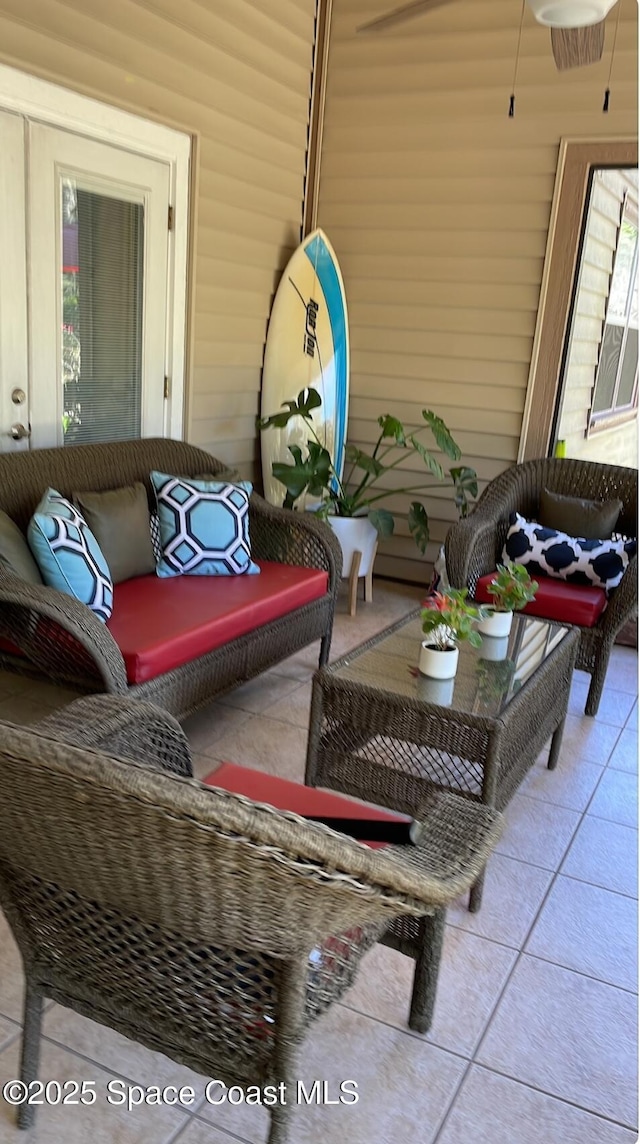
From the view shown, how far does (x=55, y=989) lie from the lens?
1396 mm

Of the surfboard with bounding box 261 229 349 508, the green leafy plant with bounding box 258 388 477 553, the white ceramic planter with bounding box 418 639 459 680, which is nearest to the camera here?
the white ceramic planter with bounding box 418 639 459 680

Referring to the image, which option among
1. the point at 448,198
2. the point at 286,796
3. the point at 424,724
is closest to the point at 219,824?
the point at 286,796

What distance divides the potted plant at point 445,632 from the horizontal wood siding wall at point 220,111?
217 cm

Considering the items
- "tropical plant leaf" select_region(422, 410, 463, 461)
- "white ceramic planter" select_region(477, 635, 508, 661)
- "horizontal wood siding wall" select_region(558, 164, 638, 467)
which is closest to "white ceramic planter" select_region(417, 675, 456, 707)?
"white ceramic planter" select_region(477, 635, 508, 661)

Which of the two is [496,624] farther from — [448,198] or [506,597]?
[448,198]

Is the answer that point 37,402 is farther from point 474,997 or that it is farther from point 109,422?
point 474,997

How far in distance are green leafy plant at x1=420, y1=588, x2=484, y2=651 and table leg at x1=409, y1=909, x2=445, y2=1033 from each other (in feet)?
2.75

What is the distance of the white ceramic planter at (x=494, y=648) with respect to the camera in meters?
2.58

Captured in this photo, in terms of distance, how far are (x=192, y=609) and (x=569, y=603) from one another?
149 centimetres

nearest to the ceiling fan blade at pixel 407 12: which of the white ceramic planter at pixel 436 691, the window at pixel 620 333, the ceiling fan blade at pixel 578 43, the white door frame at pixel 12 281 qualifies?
the ceiling fan blade at pixel 578 43

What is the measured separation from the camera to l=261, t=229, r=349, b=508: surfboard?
4.62 meters

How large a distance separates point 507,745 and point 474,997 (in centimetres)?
59

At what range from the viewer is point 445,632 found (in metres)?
2.46

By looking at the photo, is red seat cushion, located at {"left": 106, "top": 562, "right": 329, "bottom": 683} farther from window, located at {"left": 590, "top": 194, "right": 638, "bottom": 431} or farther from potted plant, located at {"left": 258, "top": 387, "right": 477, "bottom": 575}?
Result: window, located at {"left": 590, "top": 194, "right": 638, "bottom": 431}
